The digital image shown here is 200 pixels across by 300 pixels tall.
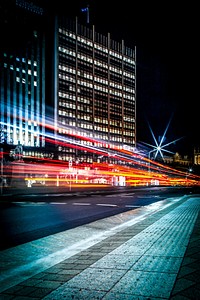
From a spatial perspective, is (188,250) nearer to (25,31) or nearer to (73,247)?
(73,247)

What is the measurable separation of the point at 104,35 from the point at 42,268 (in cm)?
14400

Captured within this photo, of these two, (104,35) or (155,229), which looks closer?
(155,229)

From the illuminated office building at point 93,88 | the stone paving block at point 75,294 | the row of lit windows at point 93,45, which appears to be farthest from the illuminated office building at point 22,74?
the stone paving block at point 75,294

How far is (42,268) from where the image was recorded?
4.41 m

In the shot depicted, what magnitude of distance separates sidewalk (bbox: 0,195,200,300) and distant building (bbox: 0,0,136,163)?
10200 centimetres

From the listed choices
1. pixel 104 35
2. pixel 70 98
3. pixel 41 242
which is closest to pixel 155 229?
pixel 41 242

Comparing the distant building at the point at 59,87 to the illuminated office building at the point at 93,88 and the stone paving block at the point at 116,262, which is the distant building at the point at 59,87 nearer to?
the illuminated office building at the point at 93,88

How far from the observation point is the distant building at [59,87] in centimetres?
11200

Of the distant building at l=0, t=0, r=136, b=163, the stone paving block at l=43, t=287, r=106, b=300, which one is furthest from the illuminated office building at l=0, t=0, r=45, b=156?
the stone paving block at l=43, t=287, r=106, b=300

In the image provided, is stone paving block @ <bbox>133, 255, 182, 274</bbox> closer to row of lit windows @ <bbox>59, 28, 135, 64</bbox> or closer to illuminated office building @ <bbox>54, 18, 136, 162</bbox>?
illuminated office building @ <bbox>54, 18, 136, 162</bbox>

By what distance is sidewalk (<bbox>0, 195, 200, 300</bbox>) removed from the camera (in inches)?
128

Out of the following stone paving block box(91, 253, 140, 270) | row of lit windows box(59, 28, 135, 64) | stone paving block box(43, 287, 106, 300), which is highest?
row of lit windows box(59, 28, 135, 64)

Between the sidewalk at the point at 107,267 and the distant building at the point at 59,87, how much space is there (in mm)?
101996

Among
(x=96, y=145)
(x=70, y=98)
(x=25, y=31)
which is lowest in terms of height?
(x=96, y=145)
